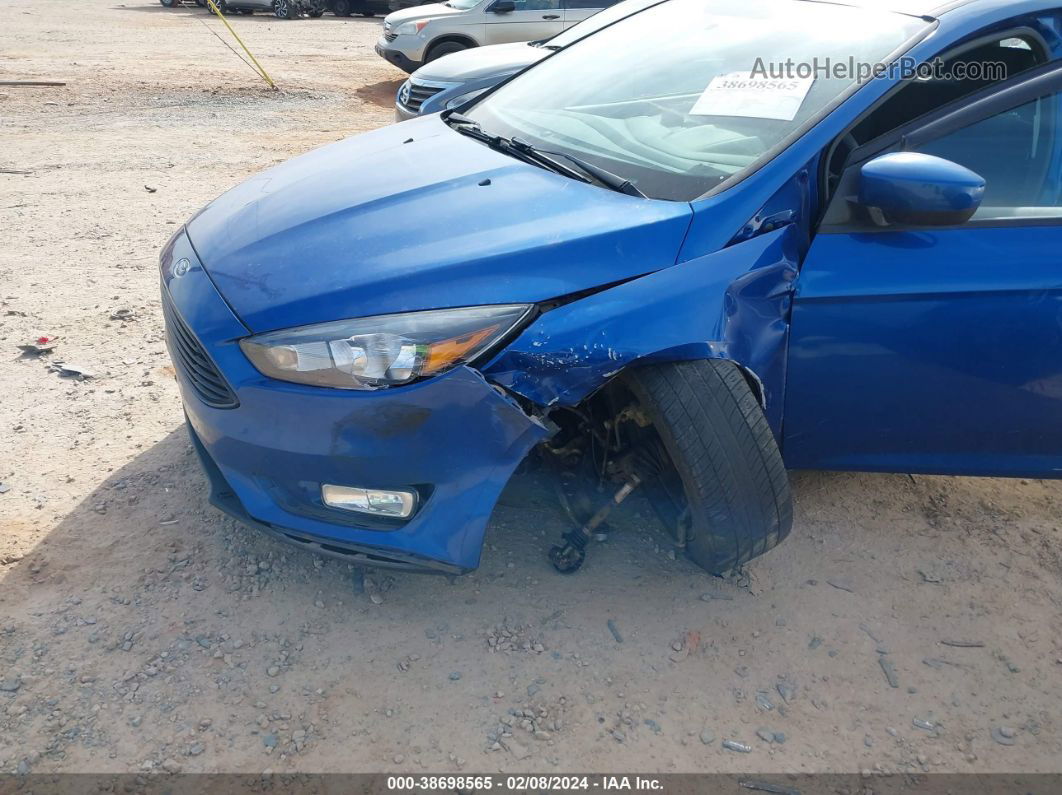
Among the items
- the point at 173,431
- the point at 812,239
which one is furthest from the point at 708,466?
the point at 173,431

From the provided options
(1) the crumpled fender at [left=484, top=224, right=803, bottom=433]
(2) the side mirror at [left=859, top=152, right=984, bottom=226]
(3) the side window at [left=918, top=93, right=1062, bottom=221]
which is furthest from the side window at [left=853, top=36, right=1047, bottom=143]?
(1) the crumpled fender at [left=484, top=224, right=803, bottom=433]

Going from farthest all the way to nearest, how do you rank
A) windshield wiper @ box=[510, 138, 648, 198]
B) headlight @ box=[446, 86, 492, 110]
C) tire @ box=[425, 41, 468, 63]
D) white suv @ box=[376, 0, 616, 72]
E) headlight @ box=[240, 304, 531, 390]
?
tire @ box=[425, 41, 468, 63] → white suv @ box=[376, 0, 616, 72] → headlight @ box=[446, 86, 492, 110] → windshield wiper @ box=[510, 138, 648, 198] → headlight @ box=[240, 304, 531, 390]

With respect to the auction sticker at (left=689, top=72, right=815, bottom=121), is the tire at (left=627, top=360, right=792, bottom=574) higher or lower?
lower

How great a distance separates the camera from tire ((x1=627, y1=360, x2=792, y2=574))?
2.35 metres

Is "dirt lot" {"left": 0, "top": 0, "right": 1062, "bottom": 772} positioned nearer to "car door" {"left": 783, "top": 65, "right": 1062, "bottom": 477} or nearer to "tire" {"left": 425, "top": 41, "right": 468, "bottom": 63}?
"car door" {"left": 783, "top": 65, "right": 1062, "bottom": 477}

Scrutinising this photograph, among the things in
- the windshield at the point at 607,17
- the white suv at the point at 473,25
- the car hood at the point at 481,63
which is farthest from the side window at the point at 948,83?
the white suv at the point at 473,25

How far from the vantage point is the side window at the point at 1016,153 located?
8.52 ft

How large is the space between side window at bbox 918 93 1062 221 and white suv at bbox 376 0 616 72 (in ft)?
30.6

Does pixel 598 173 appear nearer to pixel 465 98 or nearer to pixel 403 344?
pixel 403 344

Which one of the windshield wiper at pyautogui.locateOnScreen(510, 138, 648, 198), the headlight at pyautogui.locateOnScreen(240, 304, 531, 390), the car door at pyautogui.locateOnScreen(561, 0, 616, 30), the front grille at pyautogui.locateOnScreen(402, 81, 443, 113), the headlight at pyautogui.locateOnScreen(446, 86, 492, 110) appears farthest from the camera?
the car door at pyautogui.locateOnScreen(561, 0, 616, 30)

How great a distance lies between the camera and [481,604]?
2670 mm

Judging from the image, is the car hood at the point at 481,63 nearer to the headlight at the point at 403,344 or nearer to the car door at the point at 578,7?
the car door at the point at 578,7

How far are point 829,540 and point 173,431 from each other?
94.8 inches

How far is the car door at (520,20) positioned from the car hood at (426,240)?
364 inches
